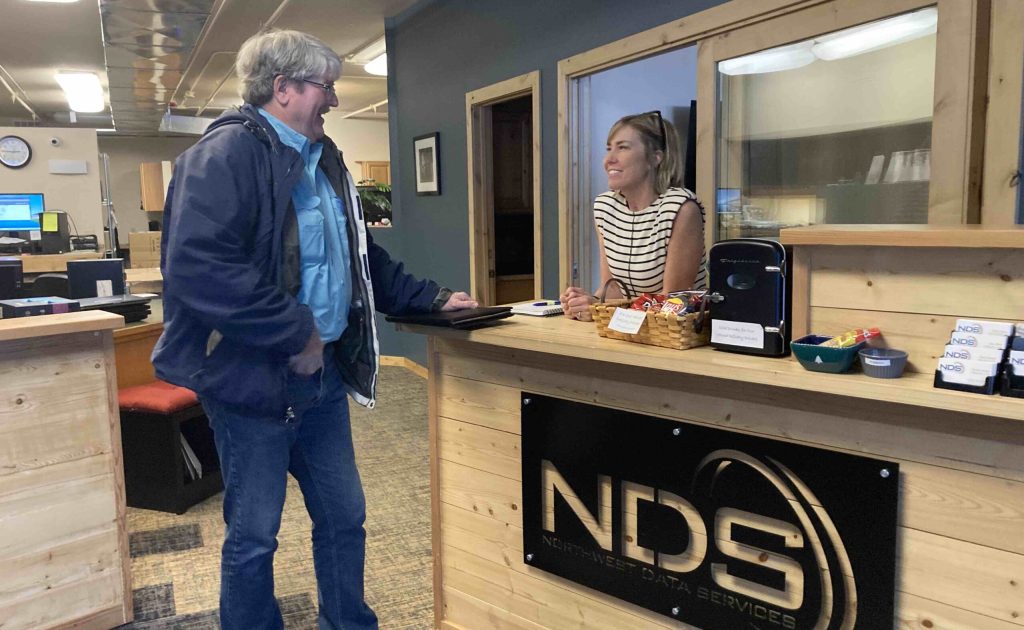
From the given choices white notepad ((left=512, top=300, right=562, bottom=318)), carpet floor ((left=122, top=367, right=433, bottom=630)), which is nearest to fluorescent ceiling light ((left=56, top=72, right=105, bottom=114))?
carpet floor ((left=122, top=367, right=433, bottom=630))

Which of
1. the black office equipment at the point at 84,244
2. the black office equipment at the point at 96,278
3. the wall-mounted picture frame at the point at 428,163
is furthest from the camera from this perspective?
the black office equipment at the point at 84,244

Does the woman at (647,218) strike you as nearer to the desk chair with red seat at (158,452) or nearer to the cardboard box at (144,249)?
the desk chair with red seat at (158,452)

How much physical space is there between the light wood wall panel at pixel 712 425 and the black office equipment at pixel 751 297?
0.10 metres

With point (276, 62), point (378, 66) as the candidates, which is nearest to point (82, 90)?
point (378, 66)

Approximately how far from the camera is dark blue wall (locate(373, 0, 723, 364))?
3832 millimetres

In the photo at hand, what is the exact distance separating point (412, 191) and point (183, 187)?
14.8ft

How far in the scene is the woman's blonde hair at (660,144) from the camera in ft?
7.13

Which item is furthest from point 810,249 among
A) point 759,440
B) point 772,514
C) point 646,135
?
point 646,135

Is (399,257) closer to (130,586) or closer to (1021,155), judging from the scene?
(130,586)

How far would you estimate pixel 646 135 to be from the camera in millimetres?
2176

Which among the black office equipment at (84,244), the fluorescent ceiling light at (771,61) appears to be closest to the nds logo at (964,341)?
the fluorescent ceiling light at (771,61)

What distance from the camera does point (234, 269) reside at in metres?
1.53

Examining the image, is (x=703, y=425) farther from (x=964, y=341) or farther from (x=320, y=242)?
(x=320, y=242)

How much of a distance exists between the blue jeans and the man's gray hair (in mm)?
639
